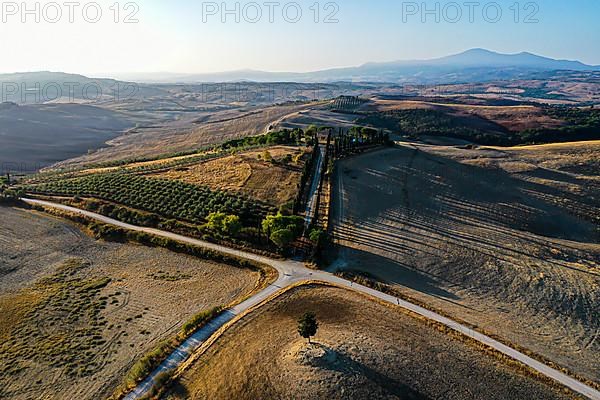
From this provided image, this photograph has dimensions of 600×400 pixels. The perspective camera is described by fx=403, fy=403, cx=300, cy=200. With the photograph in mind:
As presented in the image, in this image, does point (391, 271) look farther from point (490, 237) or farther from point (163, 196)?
point (163, 196)

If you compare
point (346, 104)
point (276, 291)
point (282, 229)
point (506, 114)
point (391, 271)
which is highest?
point (346, 104)

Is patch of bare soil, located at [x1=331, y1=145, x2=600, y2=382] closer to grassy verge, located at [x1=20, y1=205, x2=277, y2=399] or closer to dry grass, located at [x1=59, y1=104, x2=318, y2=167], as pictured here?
grassy verge, located at [x1=20, y1=205, x2=277, y2=399]

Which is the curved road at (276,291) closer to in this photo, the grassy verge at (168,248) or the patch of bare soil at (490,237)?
the grassy verge at (168,248)

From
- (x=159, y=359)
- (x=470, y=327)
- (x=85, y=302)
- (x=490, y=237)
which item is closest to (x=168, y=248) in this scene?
(x=85, y=302)

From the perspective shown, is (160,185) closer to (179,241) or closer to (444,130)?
(179,241)

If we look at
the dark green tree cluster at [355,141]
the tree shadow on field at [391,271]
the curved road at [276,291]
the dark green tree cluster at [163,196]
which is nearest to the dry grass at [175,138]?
the dark green tree cluster at [163,196]

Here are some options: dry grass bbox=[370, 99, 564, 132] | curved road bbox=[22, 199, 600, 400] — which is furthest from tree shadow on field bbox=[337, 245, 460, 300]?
dry grass bbox=[370, 99, 564, 132]
